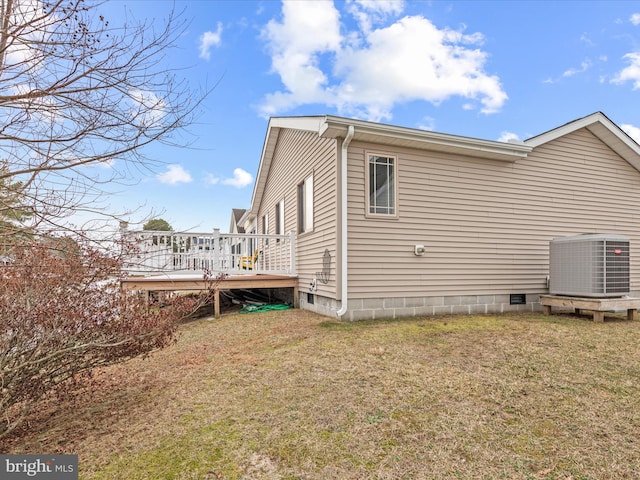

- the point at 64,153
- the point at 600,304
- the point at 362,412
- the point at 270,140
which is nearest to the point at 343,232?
the point at 362,412

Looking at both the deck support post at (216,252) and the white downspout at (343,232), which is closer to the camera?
the white downspout at (343,232)

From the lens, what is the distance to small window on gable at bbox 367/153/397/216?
6.11 metres

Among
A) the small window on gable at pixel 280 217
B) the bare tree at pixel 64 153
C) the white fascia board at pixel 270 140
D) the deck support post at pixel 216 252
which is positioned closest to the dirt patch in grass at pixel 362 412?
the bare tree at pixel 64 153

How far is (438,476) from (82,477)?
6.76 feet

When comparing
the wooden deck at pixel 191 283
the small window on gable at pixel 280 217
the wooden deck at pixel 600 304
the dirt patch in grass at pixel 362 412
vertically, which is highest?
the small window on gable at pixel 280 217

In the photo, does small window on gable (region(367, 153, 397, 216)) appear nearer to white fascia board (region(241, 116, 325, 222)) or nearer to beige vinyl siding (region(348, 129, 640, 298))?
beige vinyl siding (region(348, 129, 640, 298))

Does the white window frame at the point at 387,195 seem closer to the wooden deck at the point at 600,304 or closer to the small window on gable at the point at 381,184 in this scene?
the small window on gable at the point at 381,184

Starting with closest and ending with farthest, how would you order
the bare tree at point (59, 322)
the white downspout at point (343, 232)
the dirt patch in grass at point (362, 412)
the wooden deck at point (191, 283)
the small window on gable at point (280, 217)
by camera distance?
the dirt patch in grass at point (362, 412) < the bare tree at point (59, 322) < the white downspout at point (343, 232) < the wooden deck at point (191, 283) < the small window on gable at point (280, 217)

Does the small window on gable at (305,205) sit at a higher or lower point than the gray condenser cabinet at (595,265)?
higher

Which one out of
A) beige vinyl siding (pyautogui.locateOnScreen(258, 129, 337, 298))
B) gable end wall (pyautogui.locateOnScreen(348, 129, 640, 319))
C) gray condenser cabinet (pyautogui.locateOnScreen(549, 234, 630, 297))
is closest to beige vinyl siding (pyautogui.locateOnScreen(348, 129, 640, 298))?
gable end wall (pyautogui.locateOnScreen(348, 129, 640, 319))

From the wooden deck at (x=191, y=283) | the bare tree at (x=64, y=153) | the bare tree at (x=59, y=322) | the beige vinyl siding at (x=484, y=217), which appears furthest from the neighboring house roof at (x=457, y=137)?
the bare tree at (x=59, y=322)

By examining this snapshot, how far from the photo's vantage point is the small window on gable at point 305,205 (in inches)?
296

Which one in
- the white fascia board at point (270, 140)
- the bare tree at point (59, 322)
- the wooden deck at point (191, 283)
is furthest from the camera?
the wooden deck at point (191, 283)

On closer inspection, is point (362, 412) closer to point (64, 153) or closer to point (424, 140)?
point (64, 153)
